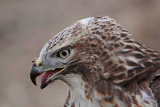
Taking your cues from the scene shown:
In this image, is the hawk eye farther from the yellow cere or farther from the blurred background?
the blurred background

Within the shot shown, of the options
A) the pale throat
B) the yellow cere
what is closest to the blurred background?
the pale throat

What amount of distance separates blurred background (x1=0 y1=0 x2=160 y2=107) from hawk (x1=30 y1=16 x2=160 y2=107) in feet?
Answer: 14.0

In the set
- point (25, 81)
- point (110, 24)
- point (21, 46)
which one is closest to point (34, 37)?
point (21, 46)

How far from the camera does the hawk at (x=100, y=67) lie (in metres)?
3.15

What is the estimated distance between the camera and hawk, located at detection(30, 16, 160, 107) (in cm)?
315

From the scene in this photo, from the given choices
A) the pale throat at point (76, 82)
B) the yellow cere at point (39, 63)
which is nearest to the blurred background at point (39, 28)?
the pale throat at point (76, 82)

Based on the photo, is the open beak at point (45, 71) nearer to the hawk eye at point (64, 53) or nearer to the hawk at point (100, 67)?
the hawk at point (100, 67)

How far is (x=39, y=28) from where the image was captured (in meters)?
9.59

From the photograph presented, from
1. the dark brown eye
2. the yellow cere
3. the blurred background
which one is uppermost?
the blurred background

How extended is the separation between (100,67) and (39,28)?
655cm

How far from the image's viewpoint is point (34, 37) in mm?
9305

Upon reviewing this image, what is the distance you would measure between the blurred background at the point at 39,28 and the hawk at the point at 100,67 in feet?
14.0

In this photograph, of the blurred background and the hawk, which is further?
the blurred background

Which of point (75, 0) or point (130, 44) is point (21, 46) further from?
point (130, 44)
